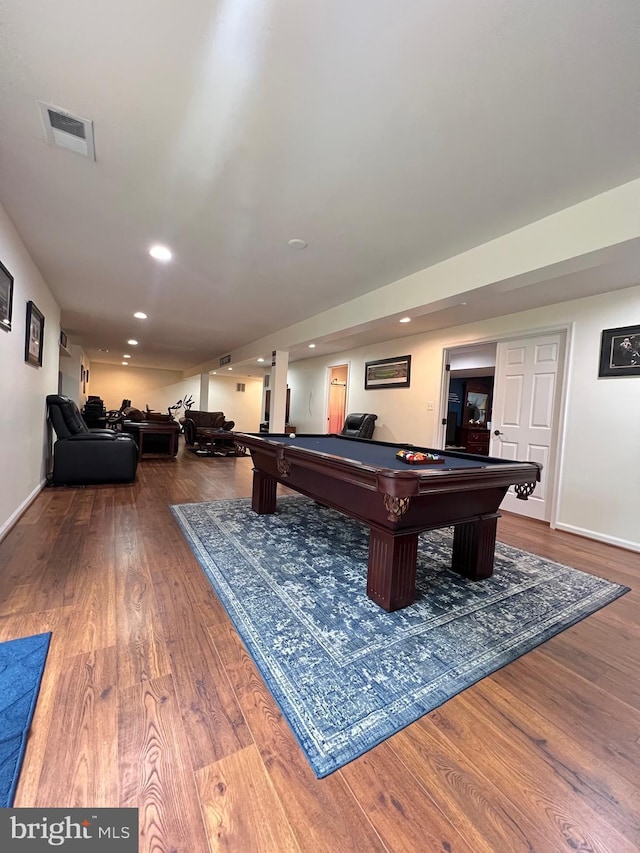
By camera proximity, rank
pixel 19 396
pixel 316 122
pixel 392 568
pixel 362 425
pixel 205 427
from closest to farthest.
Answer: pixel 316 122, pixel 392 568, pixel 19 396, pixel 362 425, pixel 205 427

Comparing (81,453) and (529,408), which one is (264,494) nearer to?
(81,453)

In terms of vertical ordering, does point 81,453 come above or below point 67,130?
below

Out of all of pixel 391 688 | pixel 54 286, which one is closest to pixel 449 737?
pixel 391 688

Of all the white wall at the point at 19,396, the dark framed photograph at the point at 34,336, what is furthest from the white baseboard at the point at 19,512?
the dark framed photograph at the point at 34,336

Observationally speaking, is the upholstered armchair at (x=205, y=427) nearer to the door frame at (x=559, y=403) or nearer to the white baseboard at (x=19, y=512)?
the white baseboard at (x=19, y=512)

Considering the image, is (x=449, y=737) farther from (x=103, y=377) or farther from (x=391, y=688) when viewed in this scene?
(x=103, y=377)

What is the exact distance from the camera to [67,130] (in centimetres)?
168

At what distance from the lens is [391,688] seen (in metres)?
1.41

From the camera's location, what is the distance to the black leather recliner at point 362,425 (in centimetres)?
608

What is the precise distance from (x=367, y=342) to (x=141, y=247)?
413cm

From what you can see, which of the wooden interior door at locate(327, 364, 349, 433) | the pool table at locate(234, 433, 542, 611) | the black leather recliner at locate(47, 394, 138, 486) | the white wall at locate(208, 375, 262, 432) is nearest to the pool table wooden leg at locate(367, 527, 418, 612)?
the pool table at locate(234, 433, 542, 611)

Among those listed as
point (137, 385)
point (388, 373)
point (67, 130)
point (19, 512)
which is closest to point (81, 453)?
point (19, 512)

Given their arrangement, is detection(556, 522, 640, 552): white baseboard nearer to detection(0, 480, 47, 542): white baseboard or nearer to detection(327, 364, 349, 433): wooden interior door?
detection(0, 480, 47, 542): white baseboard

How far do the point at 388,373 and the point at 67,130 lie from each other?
4.96 metres
